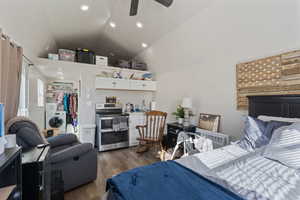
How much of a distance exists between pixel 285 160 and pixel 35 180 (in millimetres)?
2076

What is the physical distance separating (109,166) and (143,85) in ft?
7.63

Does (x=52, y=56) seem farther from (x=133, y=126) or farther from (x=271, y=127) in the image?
(x=271, y=127)

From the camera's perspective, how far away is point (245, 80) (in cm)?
212

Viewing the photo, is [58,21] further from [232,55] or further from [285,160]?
[285,160]

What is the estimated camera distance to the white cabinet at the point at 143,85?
Result: 13.0 ft

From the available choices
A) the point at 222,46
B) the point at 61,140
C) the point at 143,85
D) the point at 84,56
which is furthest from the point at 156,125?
the point at 84,56

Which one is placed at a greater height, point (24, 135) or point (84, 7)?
point (84, 7)

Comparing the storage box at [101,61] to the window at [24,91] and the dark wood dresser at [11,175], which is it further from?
the dark wood dresser at [11,175]

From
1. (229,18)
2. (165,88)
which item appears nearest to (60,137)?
(165,88)

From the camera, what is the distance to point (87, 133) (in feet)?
11.3

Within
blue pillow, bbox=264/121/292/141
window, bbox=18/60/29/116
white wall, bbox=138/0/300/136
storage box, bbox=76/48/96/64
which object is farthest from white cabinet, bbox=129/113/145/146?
blue pillow, bbox=264/121/292/141

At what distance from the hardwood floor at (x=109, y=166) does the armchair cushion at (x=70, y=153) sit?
0.49 m

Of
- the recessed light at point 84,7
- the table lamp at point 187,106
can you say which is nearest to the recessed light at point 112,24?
the recessed light at point 84,7

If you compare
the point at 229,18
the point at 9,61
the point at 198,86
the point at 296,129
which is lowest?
the point at 296,129
